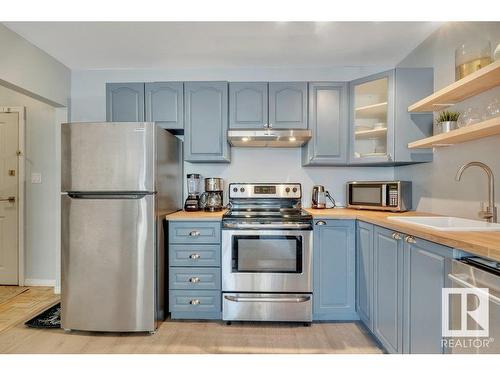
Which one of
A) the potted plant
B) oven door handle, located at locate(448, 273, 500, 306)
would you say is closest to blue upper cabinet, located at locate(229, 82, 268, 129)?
the potted plant

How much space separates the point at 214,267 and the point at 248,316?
47 centimetres

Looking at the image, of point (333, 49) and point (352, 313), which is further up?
point (333, 49)

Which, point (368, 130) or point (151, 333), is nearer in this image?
point (151, 333)

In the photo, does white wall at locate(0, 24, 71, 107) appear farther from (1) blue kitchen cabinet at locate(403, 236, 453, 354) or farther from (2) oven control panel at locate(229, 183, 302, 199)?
(1) blue kitchen cabinet at locate(403, 236, 453, 354)

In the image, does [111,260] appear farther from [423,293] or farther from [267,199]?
[423,293]

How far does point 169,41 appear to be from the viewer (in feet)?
→ 7.66

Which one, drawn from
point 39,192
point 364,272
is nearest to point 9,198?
point 39,192

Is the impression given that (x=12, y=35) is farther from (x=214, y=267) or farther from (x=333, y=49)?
(x=333, y=49)

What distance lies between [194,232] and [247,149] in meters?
1.09

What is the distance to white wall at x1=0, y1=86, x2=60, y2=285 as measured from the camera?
9.78 ft

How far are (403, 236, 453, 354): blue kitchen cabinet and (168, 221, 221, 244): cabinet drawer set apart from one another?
1.34 m

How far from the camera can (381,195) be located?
240 cm
